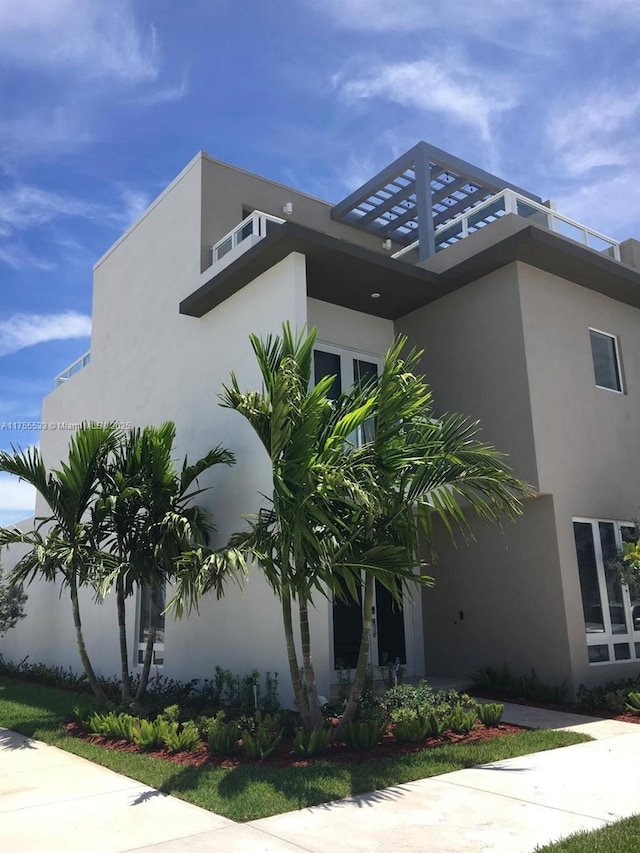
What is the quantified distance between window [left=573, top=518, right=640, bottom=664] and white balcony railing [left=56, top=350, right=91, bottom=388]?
12.1 m

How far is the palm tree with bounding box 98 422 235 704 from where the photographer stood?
1018 centimetres

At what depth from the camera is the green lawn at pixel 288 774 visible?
19.0 feet

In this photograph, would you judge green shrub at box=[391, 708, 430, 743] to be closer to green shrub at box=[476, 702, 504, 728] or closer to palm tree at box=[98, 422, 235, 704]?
green shrub at box=[476, 702, 504, 728]

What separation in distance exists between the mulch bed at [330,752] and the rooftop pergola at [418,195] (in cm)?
825

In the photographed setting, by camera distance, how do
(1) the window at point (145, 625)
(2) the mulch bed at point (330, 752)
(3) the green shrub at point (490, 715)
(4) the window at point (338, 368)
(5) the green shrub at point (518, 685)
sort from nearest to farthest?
(2) the mulch bed at point (330, 752)
(3) the green shrub at point (490, 715)
(5) the green shrub at point (518, 685)
(4) the window at point (338, 368)
(1) the window at point (145, 625)

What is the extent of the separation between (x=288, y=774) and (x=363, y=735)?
1.11 meters

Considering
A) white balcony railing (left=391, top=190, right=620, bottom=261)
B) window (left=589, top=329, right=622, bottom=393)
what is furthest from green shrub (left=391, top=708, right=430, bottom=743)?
white balcony railing (left=391, top=190, right=620, bottom=261)

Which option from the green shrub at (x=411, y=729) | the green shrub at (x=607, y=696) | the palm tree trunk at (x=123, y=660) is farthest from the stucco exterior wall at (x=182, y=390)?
the green shrub at (x=607, y=696)

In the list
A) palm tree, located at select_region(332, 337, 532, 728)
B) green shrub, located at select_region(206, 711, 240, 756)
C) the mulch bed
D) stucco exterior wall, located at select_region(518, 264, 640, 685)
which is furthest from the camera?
stucco exterior wall, located at select_region(518, 264, 640, 685)

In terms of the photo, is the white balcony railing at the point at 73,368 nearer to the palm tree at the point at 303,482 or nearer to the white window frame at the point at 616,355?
the palm tree at the point at 303,482

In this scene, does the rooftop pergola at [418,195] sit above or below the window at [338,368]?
above

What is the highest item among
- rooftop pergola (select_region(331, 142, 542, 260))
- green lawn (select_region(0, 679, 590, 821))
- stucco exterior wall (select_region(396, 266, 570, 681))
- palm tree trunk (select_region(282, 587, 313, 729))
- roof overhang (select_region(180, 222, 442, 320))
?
rooftop pergola (select_region(331, 142, 542, 260))

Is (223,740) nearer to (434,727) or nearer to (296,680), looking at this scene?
(296,680)

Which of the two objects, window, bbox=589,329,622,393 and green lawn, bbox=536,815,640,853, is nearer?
green lawn, bbox=536,815,640,853
